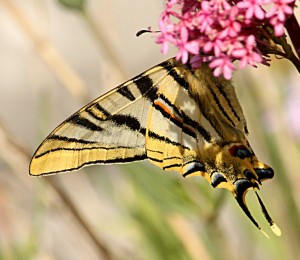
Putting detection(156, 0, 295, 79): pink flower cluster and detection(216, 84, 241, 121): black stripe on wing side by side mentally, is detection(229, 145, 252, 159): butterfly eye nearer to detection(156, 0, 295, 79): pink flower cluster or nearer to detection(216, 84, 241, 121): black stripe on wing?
detection(216, 84, 241, 121): black stripe on wing

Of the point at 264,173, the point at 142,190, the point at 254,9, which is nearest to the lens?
the point at 254,9

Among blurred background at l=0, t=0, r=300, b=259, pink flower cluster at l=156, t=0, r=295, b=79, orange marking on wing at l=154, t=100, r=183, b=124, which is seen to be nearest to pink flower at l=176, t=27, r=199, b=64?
pink flower cluster at l=156, t=0, r=295, b=79

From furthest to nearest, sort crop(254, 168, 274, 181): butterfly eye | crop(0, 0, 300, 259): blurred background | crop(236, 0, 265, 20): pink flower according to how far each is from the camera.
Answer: crop(0, 0, 300, 259): blurred background, crop(254, 168, 274, 181): butterfly eye, crop(236, 0, 265, 20): pink flower

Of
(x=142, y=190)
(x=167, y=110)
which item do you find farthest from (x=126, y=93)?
(x=142, y=190)

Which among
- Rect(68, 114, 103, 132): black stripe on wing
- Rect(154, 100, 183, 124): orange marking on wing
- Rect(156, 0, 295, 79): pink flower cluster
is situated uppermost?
Rect(156, 0, 295, 79): pink flower cluster

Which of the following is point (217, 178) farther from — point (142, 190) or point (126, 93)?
point (142, 190)

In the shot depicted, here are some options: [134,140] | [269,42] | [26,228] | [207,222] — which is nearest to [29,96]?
[26,228]

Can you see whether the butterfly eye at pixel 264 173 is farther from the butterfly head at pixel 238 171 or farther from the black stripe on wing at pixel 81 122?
the black stripe on wing at pixel 81 122
